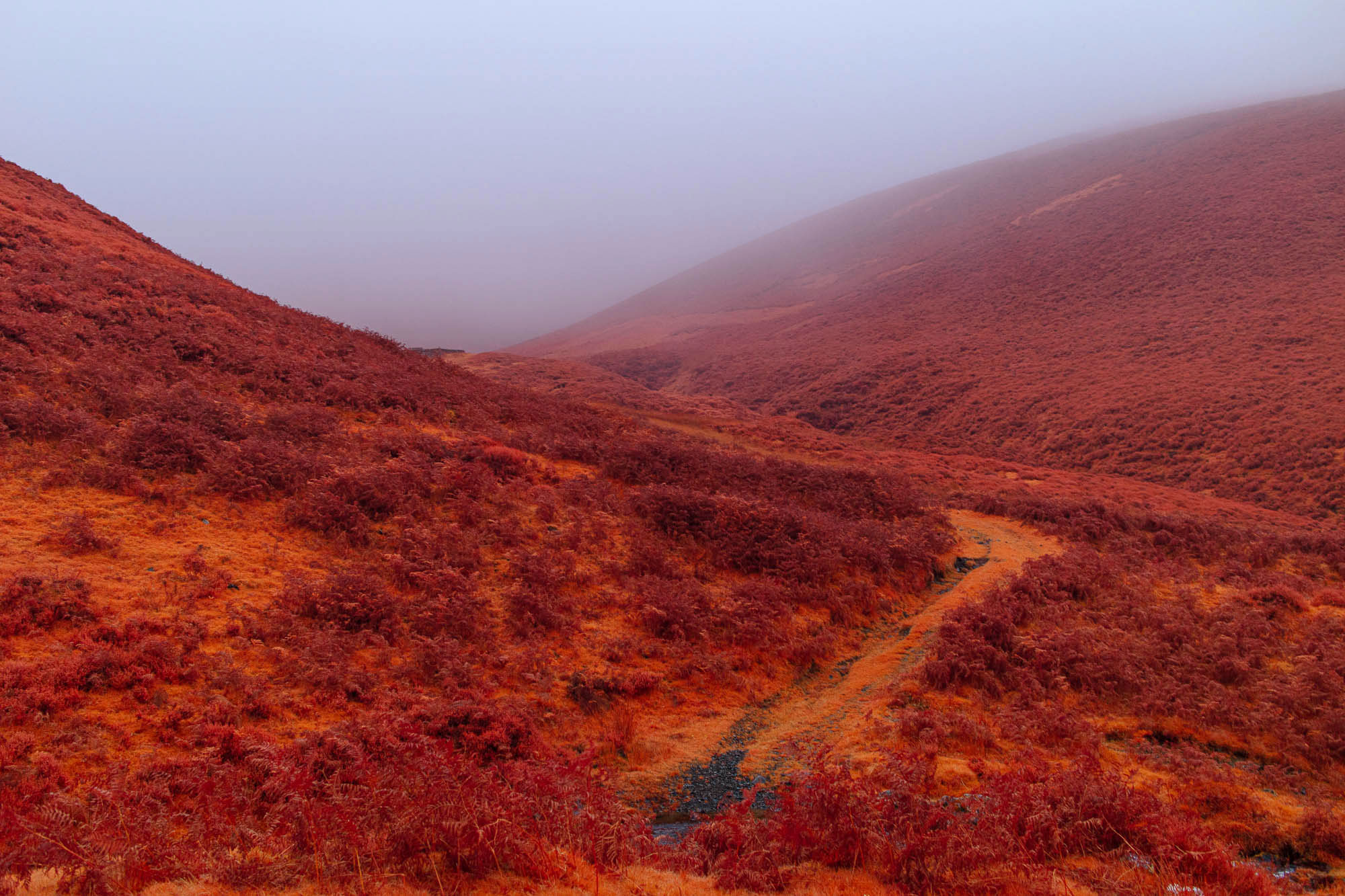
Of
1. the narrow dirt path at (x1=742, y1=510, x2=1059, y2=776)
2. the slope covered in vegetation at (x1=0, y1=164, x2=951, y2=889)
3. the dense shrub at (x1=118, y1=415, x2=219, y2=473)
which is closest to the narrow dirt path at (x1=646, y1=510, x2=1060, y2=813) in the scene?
the narrow dirt path at (x1=742, y1=510, x2=1059, y2=776)

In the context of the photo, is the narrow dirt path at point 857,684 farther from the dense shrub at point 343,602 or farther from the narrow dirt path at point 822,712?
the dense shrub at point 343,602

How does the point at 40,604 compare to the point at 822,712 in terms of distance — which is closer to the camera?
the point at 40,604

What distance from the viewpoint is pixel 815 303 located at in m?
74.6

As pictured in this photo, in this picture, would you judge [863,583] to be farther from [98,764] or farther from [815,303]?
[815,303]

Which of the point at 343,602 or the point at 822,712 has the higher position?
the point at 343,602

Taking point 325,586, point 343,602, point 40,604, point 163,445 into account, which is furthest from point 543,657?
point 163,445

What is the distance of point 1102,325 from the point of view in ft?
152

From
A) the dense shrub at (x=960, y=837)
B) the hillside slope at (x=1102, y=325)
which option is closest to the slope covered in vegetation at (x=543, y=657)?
the dense shrub at (x=960, y=837)

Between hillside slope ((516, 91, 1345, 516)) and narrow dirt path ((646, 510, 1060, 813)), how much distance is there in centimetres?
2387

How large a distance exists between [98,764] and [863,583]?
12440 millimetres

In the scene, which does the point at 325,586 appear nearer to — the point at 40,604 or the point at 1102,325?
the point at 40,604

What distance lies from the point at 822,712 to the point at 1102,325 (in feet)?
167

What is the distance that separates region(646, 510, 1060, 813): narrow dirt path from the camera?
25.0ft

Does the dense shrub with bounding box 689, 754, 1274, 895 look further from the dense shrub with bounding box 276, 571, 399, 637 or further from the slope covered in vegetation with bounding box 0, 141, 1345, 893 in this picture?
the dense shrub with bounding box 276, 571, 399, 637
